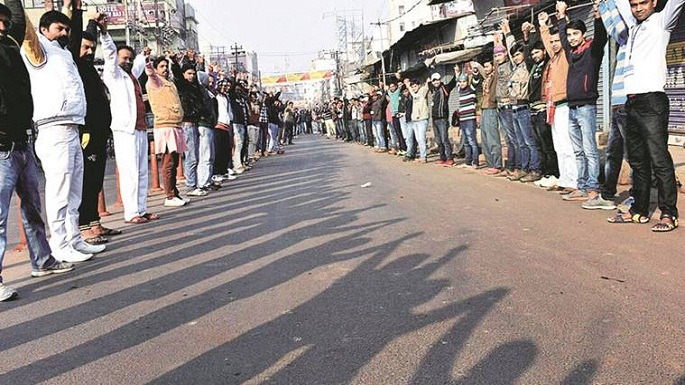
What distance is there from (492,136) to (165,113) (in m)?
5.44

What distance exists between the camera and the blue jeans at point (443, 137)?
1321 cm

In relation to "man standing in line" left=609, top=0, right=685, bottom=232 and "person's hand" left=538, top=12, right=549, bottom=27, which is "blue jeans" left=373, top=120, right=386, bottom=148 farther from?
"man standing in line" left=609, top=0, right=685, bottom=232

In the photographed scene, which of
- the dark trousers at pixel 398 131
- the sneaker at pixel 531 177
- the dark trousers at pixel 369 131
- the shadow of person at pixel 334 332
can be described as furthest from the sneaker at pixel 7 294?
the dark trousers at pixel 369 131

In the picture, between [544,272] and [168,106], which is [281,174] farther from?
[544,272]

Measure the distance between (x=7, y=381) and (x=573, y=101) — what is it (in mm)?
6237

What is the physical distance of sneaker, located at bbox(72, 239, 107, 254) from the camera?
5.77 metres

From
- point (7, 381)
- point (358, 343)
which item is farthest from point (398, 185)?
point (7, 381)

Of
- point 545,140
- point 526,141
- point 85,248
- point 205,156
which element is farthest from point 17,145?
point 526,141

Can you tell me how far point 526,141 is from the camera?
9188mm

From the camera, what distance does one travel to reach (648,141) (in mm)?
5605

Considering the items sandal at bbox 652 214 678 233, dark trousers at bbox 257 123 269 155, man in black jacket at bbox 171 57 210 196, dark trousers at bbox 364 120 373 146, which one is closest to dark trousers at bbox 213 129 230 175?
man in black jacket at bbox 171 57 210 196

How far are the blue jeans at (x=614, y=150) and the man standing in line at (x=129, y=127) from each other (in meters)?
5.17

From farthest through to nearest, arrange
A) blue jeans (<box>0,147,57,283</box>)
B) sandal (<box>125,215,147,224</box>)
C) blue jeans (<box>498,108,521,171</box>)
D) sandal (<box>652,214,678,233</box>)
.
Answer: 1. blue jeans (<box>498,108,521,171</box>)
2. sandal (<box>125,215,147,224</box>)
3. sandal (<box>652,214,678,233</box>)
4. blue jeans (<box>0,147,57,283</box>)

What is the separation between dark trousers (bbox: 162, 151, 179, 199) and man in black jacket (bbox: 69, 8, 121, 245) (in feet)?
6.14
